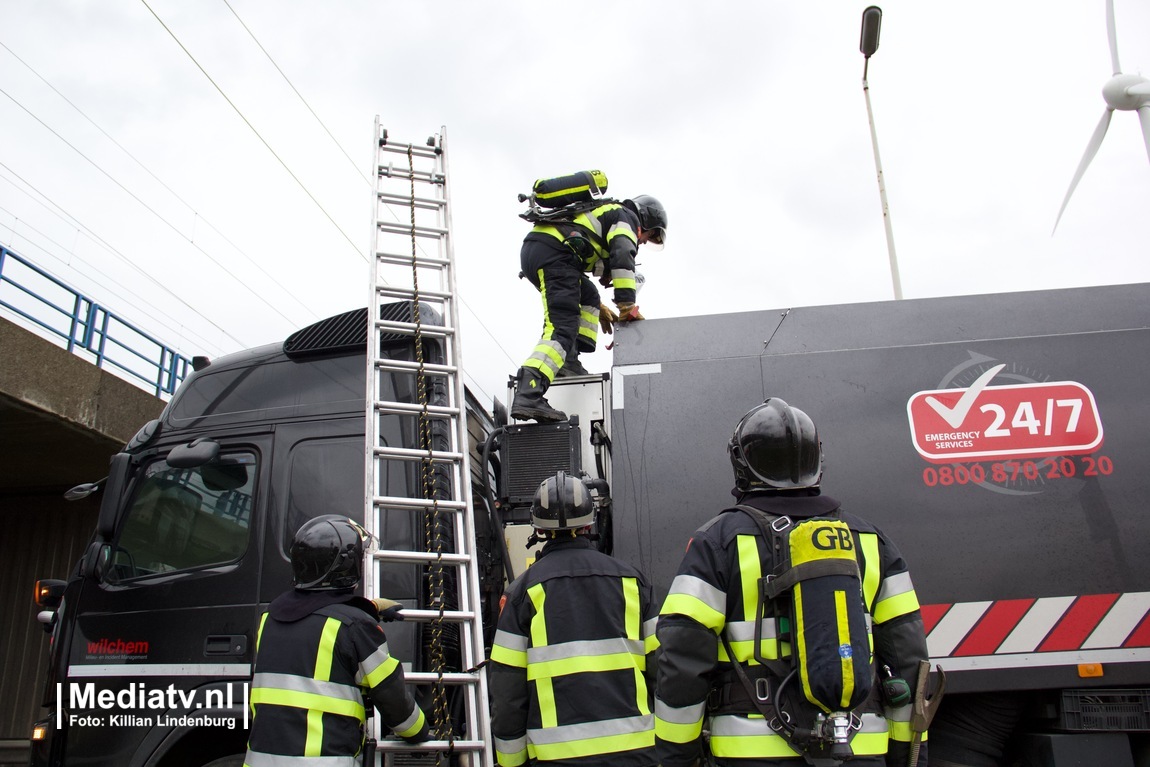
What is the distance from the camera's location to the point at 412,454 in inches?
153

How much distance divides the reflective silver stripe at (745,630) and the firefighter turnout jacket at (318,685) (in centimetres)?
132

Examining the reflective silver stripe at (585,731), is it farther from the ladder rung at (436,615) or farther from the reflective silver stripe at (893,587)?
the reflective silver stripe at (893,587)

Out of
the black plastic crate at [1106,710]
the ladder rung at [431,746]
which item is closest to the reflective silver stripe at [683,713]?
the ladder rung at [431,746]

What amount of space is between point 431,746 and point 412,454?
1.30m

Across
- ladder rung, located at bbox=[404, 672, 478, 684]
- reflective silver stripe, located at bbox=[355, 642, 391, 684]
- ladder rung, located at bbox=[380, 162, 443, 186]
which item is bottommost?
ladder rung, located at bbox=[404, 672, 478, 684]

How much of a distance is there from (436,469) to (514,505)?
0.47 meters

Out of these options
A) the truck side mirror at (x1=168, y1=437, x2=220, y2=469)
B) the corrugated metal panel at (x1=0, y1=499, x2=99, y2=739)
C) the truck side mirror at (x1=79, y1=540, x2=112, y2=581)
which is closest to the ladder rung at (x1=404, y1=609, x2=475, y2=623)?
the truck side mirror at (x1=168, y1=437, x2=220, y2=469)

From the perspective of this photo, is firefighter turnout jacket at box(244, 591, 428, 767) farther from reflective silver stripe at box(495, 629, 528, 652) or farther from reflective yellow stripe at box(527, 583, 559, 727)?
reflective yellow stripe at box(527, 583, 559, 727)

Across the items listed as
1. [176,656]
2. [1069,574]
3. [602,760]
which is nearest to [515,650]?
[602,760]

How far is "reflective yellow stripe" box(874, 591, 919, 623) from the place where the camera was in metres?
2.23

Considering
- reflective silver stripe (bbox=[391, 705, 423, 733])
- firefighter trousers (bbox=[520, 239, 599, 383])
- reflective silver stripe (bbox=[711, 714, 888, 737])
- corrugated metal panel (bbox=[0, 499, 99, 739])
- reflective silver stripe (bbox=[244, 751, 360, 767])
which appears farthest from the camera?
corrugated metal panel (bbox=[0, 499, 99, 739])

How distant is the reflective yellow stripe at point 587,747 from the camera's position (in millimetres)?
2814

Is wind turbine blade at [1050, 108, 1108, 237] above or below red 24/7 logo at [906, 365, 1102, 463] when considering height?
above

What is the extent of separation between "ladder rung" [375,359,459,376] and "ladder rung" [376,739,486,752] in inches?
69.9
